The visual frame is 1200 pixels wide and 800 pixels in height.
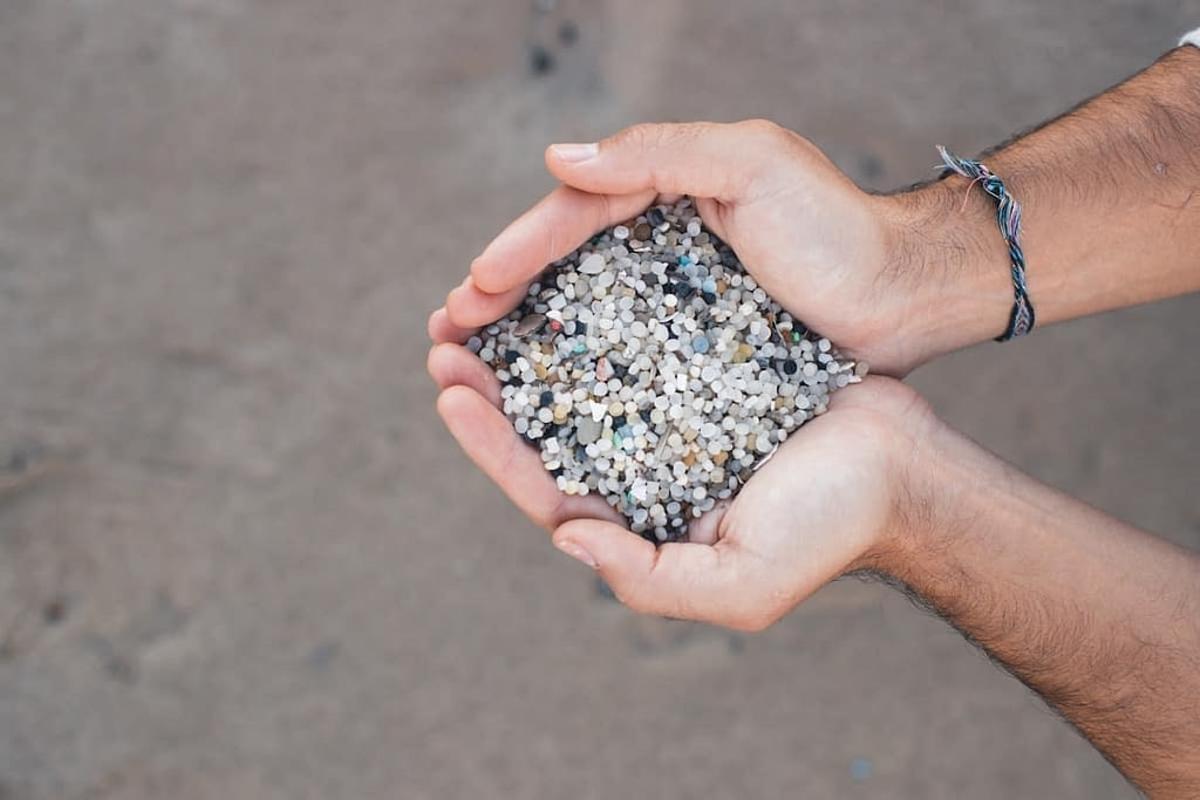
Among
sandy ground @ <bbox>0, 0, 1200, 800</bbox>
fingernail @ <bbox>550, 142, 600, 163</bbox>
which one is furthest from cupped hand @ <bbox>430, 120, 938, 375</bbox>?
sandy ground @ <bbox>0, 0, 1200, 800</bbox>

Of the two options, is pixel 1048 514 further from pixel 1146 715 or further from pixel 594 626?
pixel 594 626

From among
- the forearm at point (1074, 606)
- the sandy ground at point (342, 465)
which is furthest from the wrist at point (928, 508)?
the sandy ground at point (342, 465)

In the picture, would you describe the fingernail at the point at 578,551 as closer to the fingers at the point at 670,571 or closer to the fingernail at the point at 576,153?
the fingers at the point at 670,571

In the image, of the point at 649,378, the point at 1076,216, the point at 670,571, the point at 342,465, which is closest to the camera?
the point at 670,571

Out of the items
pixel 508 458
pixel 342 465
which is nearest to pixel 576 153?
pixel 508 458

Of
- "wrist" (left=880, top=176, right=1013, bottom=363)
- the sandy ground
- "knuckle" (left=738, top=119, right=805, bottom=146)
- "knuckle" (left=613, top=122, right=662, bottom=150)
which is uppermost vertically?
"knuckle" (left=738, top=119, right=805, bottom=146)

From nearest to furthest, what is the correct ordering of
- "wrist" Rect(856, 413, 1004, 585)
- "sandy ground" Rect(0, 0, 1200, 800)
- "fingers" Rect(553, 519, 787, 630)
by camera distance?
"fingers" Rect(553, 519, 787, 630), "wrist" Rect(856, 413, 1004, 585), "sandy ground" Rect(0, 0, 1200, 800)

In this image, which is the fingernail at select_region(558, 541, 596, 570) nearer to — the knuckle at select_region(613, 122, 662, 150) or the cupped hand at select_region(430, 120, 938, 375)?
the cupped hand at select_region(430, 120, 938, 375)

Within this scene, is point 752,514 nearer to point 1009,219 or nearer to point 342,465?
point 1009,219
